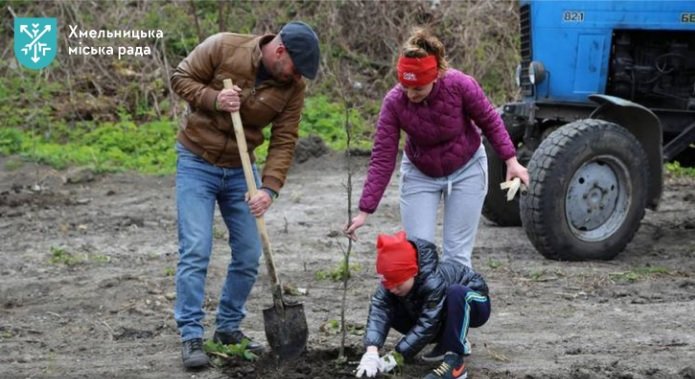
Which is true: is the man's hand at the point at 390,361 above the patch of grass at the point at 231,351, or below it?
above

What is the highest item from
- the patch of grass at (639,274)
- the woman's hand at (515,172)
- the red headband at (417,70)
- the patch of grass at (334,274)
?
the red headband at (417,70)

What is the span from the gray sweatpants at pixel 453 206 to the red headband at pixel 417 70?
59 centimetres

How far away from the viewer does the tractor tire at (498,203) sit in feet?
32.0

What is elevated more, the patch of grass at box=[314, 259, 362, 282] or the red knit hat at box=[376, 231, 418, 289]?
the red knit hat at box=[376, 231, 418, 289]

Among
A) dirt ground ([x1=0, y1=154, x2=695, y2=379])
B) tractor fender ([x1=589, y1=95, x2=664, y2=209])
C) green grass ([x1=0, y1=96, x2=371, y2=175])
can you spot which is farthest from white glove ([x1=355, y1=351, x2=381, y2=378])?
green grass ([x1=0, y1=96, x2=371, y2=175])

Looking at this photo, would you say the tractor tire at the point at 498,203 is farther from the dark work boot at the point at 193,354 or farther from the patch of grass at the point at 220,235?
the dark work boot at the point at 193,354

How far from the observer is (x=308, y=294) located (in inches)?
305

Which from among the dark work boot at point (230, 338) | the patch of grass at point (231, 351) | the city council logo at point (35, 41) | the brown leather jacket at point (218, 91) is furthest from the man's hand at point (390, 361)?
the city council logo at point (35, 41)

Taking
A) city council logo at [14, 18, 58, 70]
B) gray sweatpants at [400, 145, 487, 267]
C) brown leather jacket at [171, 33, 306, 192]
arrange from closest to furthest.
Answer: brown leather jacket at [171, 33, 306, 192]
gray sweatpants at [400, 145, 487, 267]
city council logo at [14, 18, 58, 70]

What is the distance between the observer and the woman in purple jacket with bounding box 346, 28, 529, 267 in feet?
18.9

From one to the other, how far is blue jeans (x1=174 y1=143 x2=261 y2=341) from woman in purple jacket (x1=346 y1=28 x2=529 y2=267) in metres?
0.60

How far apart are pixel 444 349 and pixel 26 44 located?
1268 centimetres

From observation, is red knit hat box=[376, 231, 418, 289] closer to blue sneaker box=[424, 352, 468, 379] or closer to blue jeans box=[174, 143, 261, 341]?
blue sneaker box=[424, 352, 468, 379]

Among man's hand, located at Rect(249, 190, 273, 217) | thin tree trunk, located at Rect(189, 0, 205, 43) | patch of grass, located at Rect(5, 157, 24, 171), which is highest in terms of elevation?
thin tree trunk, located at Rect(189, 0, 205, 43)
